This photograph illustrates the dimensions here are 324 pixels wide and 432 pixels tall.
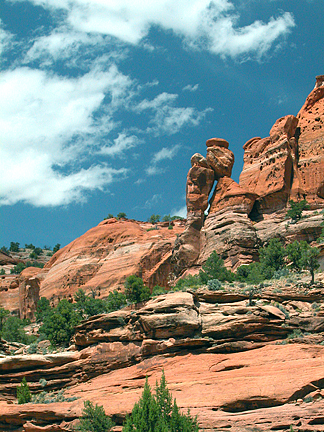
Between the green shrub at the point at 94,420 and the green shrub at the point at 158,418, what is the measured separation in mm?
2204

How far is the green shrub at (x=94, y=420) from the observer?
2594cm

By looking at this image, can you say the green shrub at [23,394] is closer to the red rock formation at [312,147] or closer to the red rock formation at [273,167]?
the red rock formation at [273,167]

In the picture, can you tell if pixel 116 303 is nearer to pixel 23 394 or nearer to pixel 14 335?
pixel 14 335

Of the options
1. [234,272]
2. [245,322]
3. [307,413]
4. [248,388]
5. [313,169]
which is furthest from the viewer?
[313,169]

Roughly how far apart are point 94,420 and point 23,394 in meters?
9.63

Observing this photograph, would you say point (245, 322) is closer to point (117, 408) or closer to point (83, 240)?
point (117, 408)

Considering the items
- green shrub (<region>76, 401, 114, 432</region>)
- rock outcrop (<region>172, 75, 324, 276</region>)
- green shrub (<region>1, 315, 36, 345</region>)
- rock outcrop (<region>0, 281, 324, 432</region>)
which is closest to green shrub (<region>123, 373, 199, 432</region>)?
rock outcrop (<region>0, 281, 324, 432</region>)

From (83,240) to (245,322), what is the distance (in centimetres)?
4627

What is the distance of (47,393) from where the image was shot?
34531mm

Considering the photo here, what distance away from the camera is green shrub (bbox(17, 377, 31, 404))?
109 feet

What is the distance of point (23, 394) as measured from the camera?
3362cm

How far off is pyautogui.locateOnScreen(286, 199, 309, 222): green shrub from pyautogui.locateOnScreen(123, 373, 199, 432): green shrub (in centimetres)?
3383

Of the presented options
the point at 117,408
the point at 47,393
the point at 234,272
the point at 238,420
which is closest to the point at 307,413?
the point at 238,420

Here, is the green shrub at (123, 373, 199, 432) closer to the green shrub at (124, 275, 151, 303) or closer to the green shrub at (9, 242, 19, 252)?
the green shrub at (124, 275, 151, 303)
